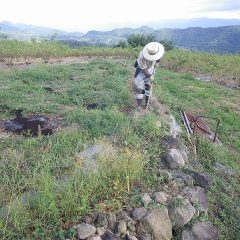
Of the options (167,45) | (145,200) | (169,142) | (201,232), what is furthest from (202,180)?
(167,45)

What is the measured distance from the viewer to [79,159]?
5.20 metres

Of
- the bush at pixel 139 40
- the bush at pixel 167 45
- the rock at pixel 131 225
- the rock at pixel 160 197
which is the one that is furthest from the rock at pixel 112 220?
the bush at pixel 139 40

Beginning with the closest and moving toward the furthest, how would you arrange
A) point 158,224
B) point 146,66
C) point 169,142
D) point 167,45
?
point 158,224
point 169,142
point 146,66
point 167,45

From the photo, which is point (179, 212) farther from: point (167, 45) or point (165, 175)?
point (167, 45)

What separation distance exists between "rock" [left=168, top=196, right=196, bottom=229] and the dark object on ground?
2.91 m

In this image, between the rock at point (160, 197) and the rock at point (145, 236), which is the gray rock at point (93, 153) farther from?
the rock at point (145, 236)

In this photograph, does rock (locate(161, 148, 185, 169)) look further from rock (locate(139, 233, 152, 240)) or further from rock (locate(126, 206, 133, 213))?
rock (locate(139, 233, 152, 240))

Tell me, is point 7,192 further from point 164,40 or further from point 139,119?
point 164,40

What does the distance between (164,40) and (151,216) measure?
72.2 ft

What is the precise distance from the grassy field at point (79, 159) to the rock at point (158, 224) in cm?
32

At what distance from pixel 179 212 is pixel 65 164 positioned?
5.55ft

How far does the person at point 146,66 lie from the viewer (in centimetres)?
782

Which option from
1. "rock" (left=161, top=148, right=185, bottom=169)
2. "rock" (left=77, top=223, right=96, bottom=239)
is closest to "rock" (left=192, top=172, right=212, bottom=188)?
"rock" (left=161, top=148, right=185, bottom=169)

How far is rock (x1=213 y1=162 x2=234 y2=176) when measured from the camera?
21.8 ft
